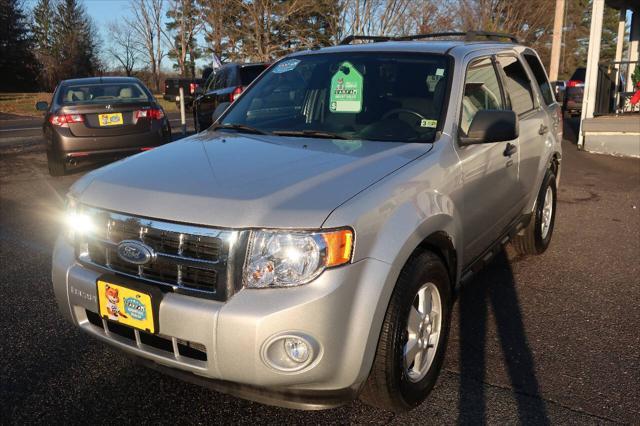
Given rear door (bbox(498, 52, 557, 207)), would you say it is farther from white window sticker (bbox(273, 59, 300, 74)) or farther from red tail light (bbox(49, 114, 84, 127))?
red tail light (bbox(49, 114, 84, 127))

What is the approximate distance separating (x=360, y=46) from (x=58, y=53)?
2069 inches

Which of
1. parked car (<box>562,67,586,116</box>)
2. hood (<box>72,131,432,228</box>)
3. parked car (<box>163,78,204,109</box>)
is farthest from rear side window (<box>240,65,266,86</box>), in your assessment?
parked car (<box>562,67,586,116</box>)

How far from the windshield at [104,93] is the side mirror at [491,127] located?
23.1 feet

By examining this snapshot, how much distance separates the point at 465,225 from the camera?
3088mm

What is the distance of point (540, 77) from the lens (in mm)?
5113

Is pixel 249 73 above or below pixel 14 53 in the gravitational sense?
below

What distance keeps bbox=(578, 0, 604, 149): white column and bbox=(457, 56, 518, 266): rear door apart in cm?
892

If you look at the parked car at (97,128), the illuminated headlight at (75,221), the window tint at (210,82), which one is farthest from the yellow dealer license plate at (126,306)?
the window tint at (210,82)

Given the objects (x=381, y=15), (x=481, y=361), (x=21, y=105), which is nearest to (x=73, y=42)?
(x=21, y=105)

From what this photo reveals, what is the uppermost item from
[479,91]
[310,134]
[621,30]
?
[621,30]

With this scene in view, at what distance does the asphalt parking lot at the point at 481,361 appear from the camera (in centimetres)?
265

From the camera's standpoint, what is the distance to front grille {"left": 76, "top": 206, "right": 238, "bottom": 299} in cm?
218

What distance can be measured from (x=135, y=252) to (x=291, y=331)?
773 mm

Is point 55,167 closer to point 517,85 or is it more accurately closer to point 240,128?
point 240,128
